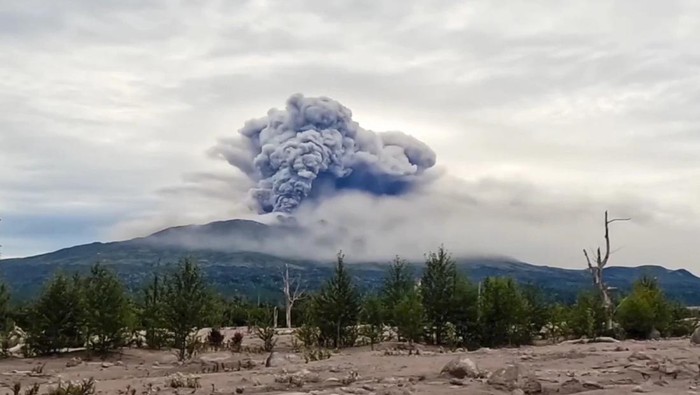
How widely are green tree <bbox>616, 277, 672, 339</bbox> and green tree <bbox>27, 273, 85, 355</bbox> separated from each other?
25.6m

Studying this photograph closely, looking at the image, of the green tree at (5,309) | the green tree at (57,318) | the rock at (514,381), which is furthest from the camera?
the green tree at (5,309)

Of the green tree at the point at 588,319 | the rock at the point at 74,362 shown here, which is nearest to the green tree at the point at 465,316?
the green tree at the point at 588,319

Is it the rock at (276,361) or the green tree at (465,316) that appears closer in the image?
the rock at (276,361)

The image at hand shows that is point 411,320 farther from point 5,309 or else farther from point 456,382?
point 456,382

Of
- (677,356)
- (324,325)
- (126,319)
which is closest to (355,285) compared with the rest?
(324,325)

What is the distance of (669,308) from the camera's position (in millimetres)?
39594

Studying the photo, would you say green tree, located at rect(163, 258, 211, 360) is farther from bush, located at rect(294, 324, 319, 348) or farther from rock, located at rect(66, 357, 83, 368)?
bush, located at rect(294, 324, 319, 348)

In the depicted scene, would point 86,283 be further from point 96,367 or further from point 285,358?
point 285,358

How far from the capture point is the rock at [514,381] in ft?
42.7

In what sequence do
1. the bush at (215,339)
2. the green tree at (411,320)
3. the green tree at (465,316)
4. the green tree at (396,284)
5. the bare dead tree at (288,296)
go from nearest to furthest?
1. the green tree at (411,320)
2. the green tree at (465,316)
3. the bush at (215,339)
4. the green tree at (396,284)
5. the bare dead tree at (288,296)

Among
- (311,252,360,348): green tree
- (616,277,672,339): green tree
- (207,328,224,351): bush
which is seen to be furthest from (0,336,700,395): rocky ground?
(616,277,672,339): green tree

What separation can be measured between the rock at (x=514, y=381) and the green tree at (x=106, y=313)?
74.9ft

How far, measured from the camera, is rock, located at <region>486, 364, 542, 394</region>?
13.0m

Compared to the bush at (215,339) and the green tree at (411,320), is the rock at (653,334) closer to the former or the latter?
the green tree at (411,320)
